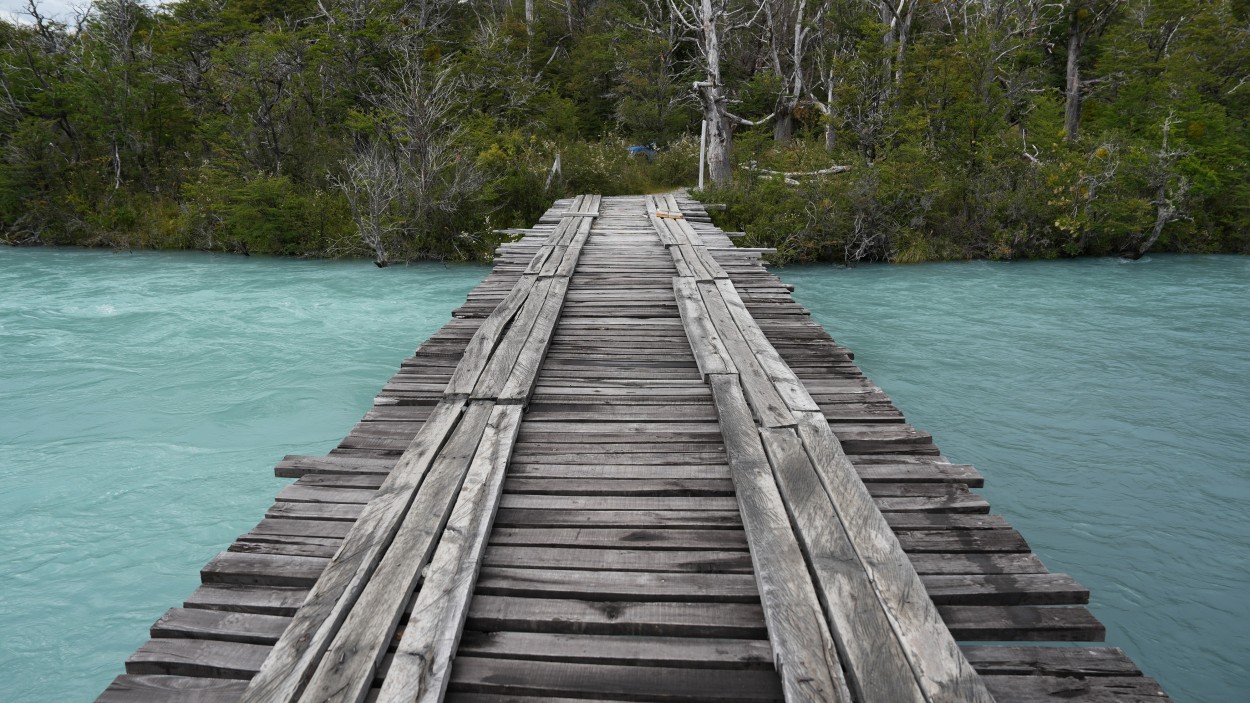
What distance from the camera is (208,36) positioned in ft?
61.0

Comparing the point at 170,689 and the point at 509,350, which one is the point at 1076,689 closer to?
the point at 170,689

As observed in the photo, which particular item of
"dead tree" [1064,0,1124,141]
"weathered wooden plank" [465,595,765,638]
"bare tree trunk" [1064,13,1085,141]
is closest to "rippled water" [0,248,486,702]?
"weathered wooden plank" [465,595,765,638]

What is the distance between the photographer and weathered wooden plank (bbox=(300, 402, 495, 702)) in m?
1.84

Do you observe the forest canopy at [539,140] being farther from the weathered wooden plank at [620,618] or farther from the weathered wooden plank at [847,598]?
the weathered wooden plank at [620,618]

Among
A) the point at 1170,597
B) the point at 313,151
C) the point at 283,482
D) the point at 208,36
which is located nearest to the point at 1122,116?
the point at 1170,597

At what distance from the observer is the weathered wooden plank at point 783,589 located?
184cm

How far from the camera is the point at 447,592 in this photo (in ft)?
7.13

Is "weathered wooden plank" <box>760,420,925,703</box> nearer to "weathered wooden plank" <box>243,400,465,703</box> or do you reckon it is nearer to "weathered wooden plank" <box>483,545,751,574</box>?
"weathered wooden plank" <box>483,545,751,574</box>

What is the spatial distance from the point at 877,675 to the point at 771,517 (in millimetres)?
759

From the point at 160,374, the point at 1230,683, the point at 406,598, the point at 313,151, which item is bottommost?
the point at 1230,683

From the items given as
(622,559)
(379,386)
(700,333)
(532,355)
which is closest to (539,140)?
(379,386)

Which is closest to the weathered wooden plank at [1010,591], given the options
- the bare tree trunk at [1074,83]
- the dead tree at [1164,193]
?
the dead tree at [1164,193]

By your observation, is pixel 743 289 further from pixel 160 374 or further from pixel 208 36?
pixel 208 36

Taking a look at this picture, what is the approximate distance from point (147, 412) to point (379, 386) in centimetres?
234
